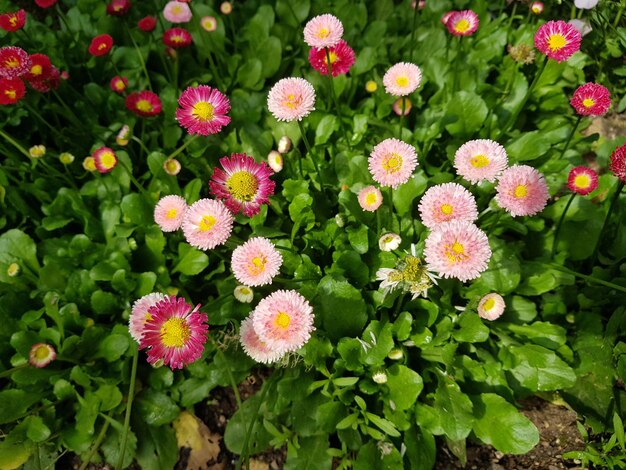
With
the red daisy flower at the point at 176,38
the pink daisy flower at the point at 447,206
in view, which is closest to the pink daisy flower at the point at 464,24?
the pink daisy flower at the point at 447,206

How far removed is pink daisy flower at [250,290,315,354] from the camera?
1.71 m

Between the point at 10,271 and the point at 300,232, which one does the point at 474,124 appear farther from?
the point at 10,271

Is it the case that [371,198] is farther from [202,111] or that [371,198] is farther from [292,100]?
[202,111]

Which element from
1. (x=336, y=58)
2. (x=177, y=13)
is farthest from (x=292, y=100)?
(x=177, y=13)

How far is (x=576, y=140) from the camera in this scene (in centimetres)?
274

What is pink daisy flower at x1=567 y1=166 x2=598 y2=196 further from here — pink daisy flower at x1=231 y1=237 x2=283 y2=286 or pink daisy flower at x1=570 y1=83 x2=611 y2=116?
pink daisy flower at x1=231 y1=237 x2=283 y2=286

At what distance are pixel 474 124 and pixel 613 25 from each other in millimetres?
1475

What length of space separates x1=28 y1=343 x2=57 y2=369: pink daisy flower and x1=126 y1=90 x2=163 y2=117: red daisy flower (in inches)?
54.8

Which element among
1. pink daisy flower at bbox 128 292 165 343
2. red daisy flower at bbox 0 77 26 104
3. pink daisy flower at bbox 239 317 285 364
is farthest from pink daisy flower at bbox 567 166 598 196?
red daisy flower at bbox 0 77 26 104

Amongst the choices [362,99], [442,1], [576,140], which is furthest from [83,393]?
[442,1]

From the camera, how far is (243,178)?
211 centimetres

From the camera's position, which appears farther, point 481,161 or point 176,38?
point 176,38

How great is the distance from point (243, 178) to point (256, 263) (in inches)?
17.6

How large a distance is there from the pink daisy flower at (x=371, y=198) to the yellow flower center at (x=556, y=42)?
103 cm
